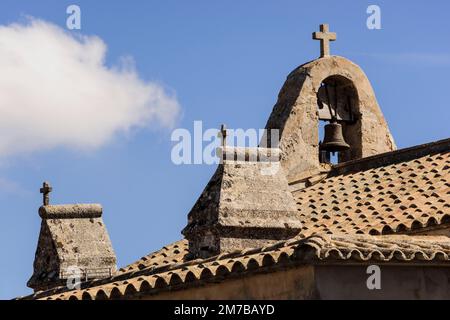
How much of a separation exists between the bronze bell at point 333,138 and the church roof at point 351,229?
50 cm

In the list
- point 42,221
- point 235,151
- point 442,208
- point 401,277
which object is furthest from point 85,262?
point 401,277

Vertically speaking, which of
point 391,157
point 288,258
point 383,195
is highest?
point 391,157

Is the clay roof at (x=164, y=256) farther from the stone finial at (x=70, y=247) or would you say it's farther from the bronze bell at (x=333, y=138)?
the bronze bell at (x=333, y=138)

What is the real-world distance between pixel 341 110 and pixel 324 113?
15.4 inches

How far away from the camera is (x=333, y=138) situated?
24109 millimetres

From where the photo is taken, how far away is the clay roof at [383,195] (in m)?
19.4

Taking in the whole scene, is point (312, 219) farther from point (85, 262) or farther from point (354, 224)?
point (85, 262)

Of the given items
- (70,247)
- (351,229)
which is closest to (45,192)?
(70,247)

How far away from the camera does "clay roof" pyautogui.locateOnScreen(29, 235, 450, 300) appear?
567 inches

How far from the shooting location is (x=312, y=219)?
20828 mm

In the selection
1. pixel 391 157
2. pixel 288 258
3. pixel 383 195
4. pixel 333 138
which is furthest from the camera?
pixel 333 138

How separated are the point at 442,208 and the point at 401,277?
180 inches

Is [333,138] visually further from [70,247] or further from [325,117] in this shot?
[70,247]

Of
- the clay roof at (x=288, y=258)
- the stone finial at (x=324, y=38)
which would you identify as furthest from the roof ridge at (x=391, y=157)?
the clay roof at (x=288, y=258)
